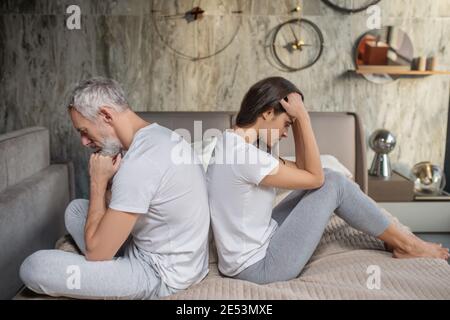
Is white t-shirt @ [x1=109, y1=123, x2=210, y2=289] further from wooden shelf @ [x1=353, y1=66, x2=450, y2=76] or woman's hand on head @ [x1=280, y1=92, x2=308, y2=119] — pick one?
wooden shelf @ [x1=353, y1=66, x2=450, y2=76]

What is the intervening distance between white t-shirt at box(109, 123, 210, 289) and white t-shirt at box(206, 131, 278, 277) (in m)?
0.05

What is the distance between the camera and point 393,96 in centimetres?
322

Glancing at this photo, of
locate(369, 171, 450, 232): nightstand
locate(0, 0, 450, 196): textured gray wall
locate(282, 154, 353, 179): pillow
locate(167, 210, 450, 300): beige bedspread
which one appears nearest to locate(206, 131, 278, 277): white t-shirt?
locate(167, 210, 450, 300): beige bedspread

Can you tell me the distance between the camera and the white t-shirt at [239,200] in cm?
138

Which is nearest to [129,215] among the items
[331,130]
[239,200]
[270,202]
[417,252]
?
[239,200]

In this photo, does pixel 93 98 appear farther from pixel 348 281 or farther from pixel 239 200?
pixel 348 281

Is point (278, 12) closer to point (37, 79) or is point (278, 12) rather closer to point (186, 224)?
point (37, 79)

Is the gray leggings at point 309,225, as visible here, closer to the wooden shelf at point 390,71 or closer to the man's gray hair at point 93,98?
the man's gray hair at point 93,98

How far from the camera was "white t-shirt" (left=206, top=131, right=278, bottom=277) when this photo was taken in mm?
1377

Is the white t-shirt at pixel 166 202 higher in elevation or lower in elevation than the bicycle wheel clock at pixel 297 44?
lower

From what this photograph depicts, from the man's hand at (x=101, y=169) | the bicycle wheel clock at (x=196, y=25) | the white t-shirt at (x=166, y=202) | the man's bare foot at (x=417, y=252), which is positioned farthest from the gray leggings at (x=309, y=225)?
the bicycle wheel clock at (x=196, y=25)

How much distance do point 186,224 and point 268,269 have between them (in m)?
0.32

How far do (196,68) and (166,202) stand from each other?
205 centimetres

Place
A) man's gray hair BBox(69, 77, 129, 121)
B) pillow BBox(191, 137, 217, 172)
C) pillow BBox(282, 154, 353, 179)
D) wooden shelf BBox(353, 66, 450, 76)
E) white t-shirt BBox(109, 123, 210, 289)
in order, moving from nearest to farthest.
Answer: white t-shirt BBox(109, 123, 210, 289) → man's gray hair BBox(69, 77, 129, 121) → pillow BBox(191, 137, 217, 172) → pillow BBox(282, 154, 353, 179) → wooden shelf BBox(353, 66, 450, 76)
